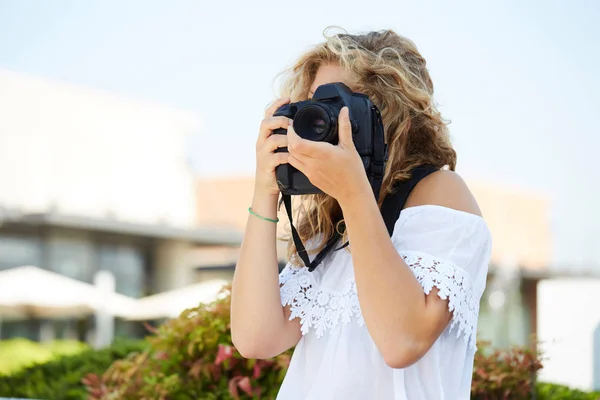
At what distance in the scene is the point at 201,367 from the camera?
10.7ft

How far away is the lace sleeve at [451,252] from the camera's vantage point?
4.52 ft

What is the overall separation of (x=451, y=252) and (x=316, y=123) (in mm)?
327

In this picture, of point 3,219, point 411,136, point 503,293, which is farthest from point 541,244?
point 411,136

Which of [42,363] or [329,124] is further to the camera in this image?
[42,363]

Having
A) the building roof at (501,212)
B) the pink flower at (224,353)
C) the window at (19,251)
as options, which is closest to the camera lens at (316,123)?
the pink flower at (224,353)

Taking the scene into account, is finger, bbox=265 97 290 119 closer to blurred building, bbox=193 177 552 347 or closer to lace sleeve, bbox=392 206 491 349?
lace sleeve, bbox=392 206 491 349

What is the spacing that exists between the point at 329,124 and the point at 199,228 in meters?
18.2

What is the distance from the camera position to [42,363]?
5.64m

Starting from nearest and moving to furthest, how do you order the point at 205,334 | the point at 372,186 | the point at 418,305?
the point at 418,305, the point at 372,186, the point at 205,334

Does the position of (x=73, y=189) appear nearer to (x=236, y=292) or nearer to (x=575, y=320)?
(x=575, y=320)

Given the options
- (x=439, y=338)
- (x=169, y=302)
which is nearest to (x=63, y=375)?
(x=439, y=338)

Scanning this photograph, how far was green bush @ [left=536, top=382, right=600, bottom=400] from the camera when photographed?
3.33 meters

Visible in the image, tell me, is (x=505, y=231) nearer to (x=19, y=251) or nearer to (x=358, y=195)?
(x=19, y=251)

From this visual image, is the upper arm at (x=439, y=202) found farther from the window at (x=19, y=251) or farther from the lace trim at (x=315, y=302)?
the window at (x=19, y=251)
